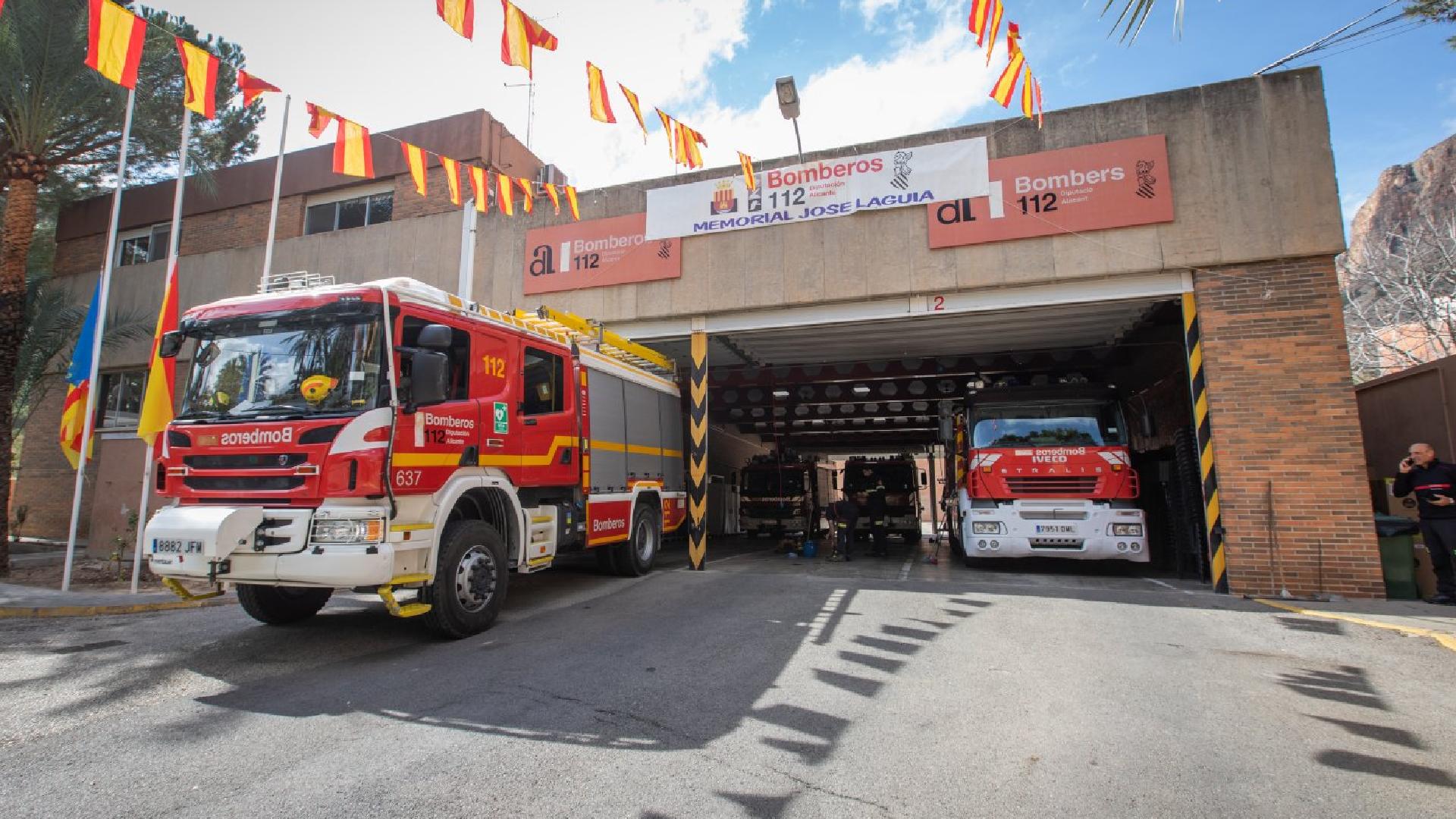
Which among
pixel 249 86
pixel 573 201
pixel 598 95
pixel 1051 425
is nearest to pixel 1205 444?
pixel 1051 425

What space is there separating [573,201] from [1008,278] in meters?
7.01

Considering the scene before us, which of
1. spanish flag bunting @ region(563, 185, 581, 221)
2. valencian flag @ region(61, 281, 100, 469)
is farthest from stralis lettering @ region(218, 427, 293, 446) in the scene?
spanish flag bunting @ region(563, 185, 581, 221)

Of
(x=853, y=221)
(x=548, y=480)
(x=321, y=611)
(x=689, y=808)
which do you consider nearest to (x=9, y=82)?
(x=321, y=611)

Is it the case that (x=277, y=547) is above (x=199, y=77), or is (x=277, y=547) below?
below

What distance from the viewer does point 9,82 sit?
9.73 meters

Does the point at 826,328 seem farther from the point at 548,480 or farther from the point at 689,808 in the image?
the point at 689,808

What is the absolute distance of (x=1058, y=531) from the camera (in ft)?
31.4

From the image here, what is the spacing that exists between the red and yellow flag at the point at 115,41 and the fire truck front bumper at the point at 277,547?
4637 millimetres

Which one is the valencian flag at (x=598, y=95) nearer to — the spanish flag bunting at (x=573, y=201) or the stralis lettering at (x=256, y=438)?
the spanish flag bunting at (x=573, y=201)

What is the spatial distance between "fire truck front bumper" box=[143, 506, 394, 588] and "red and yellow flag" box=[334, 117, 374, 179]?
5.34 metres

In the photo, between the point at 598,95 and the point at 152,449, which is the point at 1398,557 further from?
the point at 152,449

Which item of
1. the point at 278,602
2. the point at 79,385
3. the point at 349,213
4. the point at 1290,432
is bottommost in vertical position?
the point at 278,602

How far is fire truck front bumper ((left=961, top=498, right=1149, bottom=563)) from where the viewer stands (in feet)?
30.9

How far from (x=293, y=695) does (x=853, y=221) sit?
29.0ft
